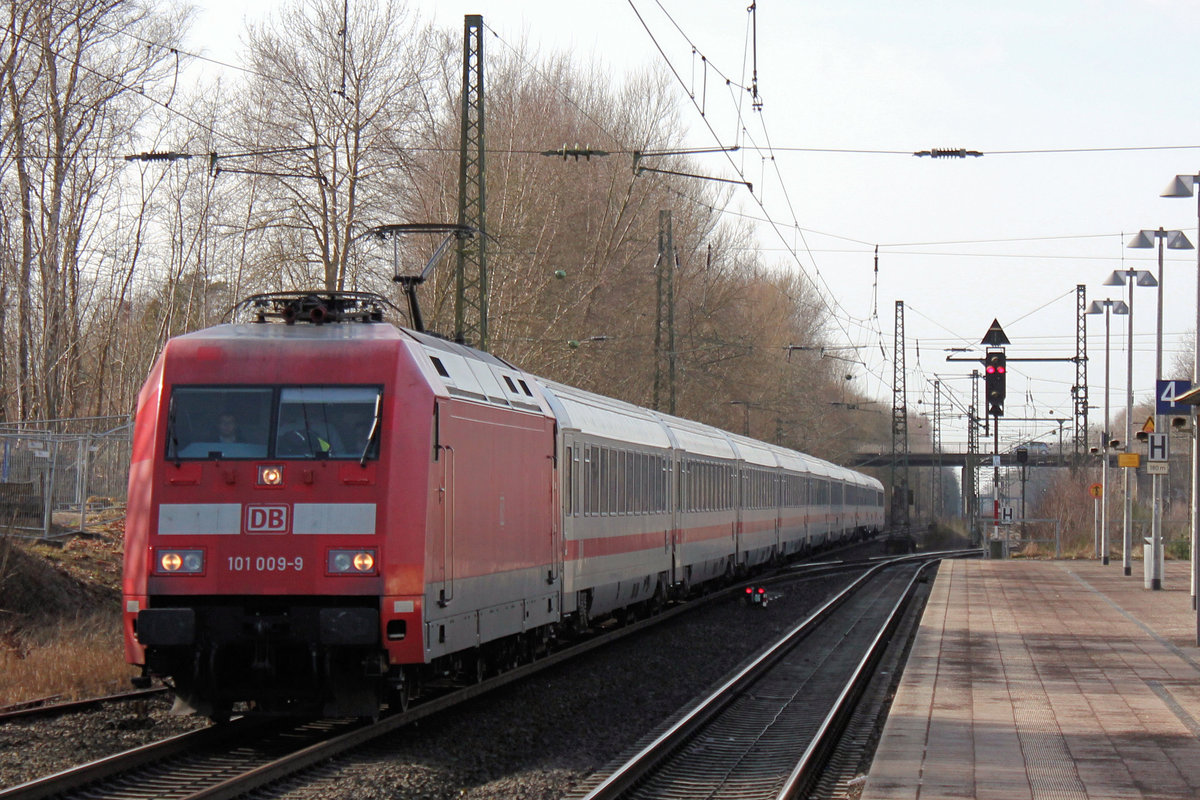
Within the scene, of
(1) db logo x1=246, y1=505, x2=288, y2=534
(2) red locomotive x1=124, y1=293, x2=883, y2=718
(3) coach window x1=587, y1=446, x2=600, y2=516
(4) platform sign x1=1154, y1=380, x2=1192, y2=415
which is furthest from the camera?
Result: (4) platform sign x1=1154, y1=380, x2=1192, y2=415

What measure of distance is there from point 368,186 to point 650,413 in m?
12.3

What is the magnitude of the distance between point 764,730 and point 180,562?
525cm

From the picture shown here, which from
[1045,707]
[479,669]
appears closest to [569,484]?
[479,669]

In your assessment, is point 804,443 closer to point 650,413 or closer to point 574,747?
point 650,413

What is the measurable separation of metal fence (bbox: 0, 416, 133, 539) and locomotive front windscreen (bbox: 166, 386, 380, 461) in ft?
33.3

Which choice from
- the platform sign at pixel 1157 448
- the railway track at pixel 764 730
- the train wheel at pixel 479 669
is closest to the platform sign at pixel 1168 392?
the platform sign at pixel 1157 448

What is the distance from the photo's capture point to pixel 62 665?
516 inches

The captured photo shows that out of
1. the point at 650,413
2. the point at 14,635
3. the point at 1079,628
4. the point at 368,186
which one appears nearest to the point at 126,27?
the point at 368,186

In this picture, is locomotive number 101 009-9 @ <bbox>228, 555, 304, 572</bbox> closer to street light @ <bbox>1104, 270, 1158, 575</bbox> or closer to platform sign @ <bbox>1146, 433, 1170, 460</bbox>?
platform sign @ <bbox>1146, 433, 1170, 460</bbox>

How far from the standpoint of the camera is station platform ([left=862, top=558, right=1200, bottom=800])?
29.6ft

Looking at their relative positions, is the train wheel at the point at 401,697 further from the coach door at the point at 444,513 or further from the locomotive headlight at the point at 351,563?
the locomotive headlight at the point at 351,563

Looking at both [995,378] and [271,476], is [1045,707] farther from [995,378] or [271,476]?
[995,378]

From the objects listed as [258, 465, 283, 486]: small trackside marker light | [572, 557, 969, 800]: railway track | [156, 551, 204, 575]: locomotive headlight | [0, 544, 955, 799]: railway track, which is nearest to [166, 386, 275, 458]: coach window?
[258, 465, 283, 486]: small trackside marker light

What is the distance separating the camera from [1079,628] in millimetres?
20188
